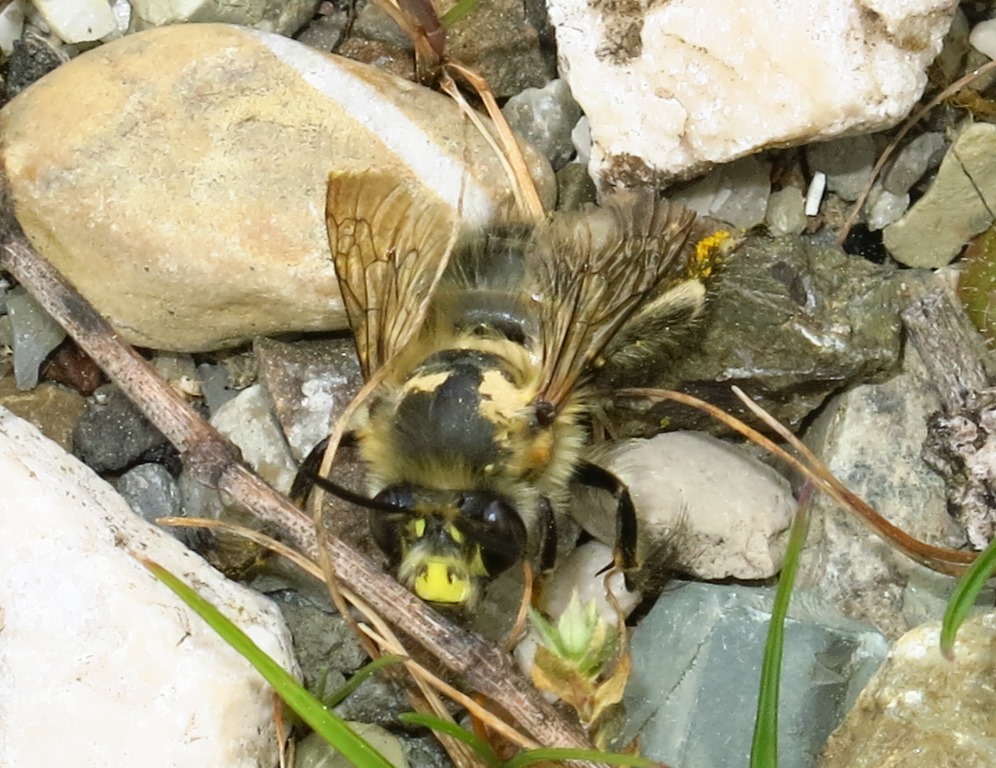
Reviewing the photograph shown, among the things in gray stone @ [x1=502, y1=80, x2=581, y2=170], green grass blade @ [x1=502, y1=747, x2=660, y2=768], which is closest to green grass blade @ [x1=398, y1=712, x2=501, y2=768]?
green grass blade @ [x1=502, y1=747, x2=660, y2=768]

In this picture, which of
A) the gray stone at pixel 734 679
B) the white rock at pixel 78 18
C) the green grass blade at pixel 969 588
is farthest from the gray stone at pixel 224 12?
the green grass blade at pixel 969 588

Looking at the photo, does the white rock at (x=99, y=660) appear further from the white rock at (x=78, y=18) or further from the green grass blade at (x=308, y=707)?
the white rock at (x=78, y=18)

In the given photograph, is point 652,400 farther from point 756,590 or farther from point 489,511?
point 489,511

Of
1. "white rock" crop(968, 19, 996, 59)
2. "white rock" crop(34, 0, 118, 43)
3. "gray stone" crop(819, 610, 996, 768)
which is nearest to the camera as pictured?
"gray stone" crop(819, 610, 996, 768)

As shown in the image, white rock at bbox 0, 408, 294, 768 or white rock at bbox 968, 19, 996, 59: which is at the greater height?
white rock at bbox 0, 408, 294, 768

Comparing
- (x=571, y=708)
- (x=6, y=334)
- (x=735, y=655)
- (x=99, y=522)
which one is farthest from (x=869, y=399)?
(x=6, y=334)

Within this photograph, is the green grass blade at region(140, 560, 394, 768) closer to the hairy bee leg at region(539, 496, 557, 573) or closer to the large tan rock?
the hairy bee leg at region(539, 496, 557, 573)
